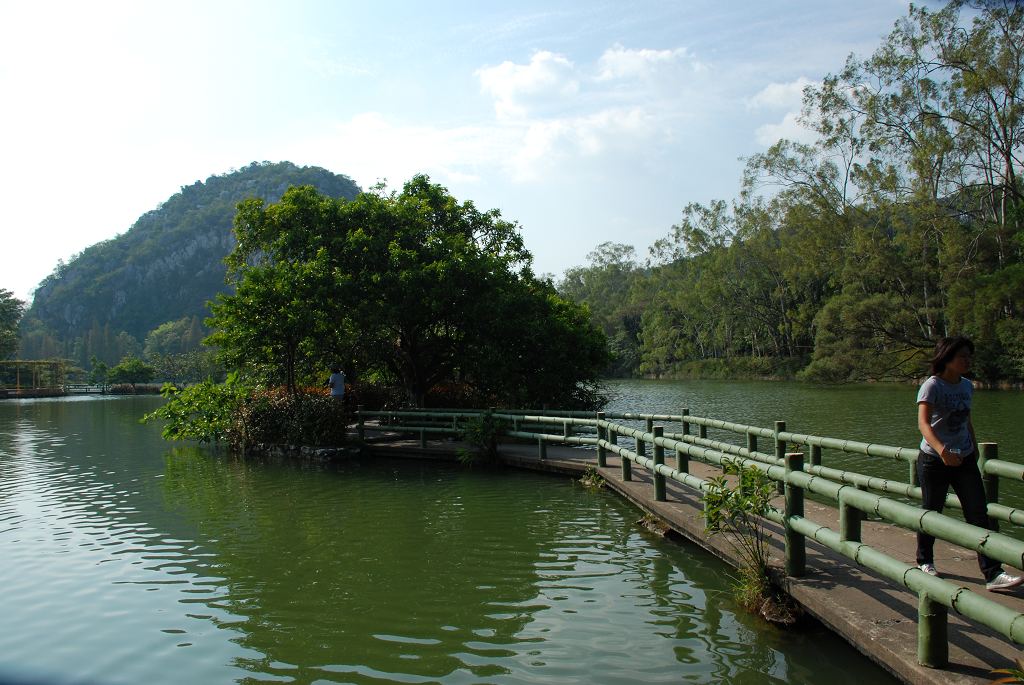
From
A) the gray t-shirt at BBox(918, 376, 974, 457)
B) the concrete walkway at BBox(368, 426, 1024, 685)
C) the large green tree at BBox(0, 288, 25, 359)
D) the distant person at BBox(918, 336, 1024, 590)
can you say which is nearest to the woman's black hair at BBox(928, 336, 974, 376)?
the distant person at BBox(918, 336, 1024, 590)

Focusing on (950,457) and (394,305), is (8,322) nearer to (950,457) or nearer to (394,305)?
(394,305)

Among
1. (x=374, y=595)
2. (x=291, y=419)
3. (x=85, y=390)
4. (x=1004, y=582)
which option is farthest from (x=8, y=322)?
(x=1004, y=582)

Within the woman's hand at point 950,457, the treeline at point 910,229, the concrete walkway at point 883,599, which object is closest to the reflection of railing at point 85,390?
the treeline at point 910,229

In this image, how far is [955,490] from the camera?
538 cm

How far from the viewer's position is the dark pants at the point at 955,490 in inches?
208

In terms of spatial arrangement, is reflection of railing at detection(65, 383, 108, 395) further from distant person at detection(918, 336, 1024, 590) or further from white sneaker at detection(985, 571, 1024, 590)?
white sneaker at detection(985, 571, 1024, 590)

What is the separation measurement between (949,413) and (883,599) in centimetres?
136

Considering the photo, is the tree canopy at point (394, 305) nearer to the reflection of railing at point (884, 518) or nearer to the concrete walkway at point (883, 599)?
the reflection of railing at point (884, 518)

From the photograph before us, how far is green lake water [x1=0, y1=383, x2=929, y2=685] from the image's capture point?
5.39 m

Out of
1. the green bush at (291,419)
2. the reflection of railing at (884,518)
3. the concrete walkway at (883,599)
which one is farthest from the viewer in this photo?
the green bush at (291,419)

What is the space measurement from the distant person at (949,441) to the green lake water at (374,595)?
3.98 feet

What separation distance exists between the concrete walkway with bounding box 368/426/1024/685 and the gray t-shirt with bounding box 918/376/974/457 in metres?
1.01

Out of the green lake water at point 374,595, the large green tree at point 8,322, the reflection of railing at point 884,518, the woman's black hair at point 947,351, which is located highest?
the large green tree at point 8,322

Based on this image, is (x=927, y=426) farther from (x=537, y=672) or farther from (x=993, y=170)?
(x=993, y=170)
